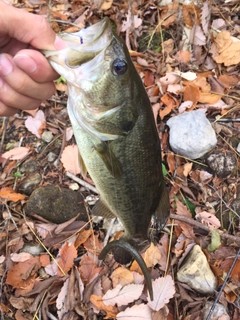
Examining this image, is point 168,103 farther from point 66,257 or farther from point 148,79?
point 66,257

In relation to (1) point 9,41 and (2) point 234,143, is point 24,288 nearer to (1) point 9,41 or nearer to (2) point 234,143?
(1) point 9,41

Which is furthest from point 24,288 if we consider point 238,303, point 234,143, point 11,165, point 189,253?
point 234,143

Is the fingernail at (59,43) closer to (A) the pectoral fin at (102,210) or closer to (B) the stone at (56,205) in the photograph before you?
(A) the pectoral fin at (102,210)

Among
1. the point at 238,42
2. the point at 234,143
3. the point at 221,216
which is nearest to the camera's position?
the point at 221,216

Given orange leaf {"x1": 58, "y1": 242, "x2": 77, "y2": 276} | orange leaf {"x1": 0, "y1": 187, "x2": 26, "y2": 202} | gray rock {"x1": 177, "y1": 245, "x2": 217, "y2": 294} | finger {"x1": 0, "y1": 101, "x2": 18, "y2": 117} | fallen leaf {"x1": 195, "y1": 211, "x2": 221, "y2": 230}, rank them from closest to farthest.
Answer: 1. finger {"x1": 0, "y1": 101, "x2": 18, "y2": 117}
2. gray rock {"x1": 177, "y1": 245, "x2": 217, "y2": 294}
3. orange leaf {"x1": 58, "y1": 242, "x2": 77, "y2": 276}
4. fallen leaf {"x1": 195, "y1": 211, "x2": 221, "y2": 230}
5. orange leaf {"x1": 0, "y1": 187, "x2": 26, "y2": 202}

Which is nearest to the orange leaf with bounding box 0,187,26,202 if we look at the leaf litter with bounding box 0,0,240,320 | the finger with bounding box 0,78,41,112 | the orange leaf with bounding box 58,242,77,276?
the leaf litter with bounding box 0,0,240,320

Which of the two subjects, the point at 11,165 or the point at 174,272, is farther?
the point at 11,165

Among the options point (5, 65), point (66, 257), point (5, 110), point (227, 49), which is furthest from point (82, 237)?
point (227, 49)

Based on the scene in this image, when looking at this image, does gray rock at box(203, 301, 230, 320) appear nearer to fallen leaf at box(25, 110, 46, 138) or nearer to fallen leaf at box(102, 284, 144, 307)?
fallen leaf at box(102, 284, 144, 307)
